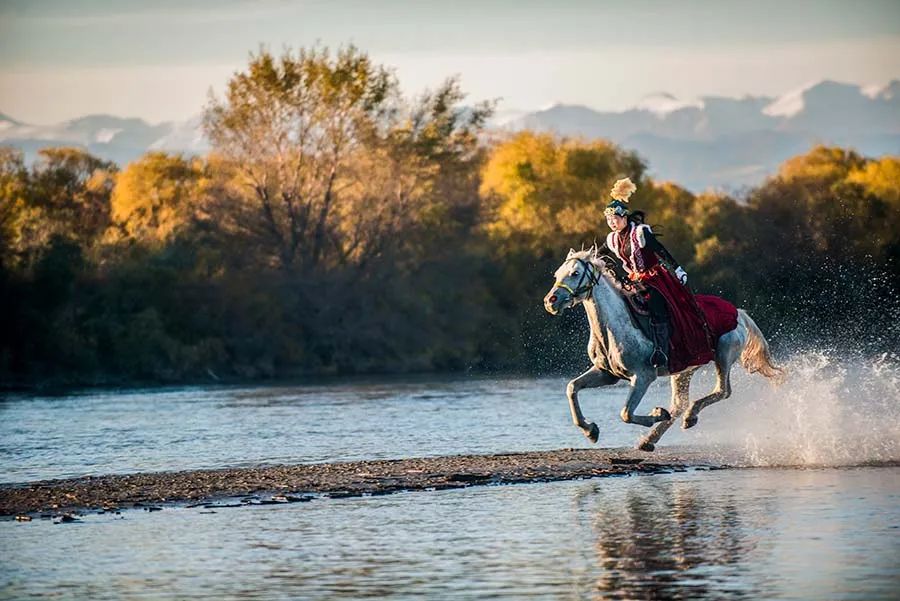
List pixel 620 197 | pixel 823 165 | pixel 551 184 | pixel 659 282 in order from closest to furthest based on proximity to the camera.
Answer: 1. pixel 659 282
2. pixel 620 197
3. pixel 551 184
4. pixel 823 165

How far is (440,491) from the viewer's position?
67.2 feet

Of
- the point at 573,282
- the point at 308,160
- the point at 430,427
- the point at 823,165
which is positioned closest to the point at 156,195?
the point at 308,160

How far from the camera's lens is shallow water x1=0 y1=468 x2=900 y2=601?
46.6 ft

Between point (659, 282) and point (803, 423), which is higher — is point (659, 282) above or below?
above

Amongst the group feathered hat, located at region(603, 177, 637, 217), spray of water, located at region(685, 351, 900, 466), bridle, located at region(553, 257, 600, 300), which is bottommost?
spray of water, located at region(685, 351, 900, 466)

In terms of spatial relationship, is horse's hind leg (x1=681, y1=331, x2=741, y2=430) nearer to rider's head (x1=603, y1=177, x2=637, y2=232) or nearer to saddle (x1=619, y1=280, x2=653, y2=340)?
saddle (x1=619, y1=280, x2=653, y2=340)

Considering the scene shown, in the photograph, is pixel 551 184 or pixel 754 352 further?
pixel 551 184

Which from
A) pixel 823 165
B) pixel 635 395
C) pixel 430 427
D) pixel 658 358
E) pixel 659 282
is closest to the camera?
pixel 635 395

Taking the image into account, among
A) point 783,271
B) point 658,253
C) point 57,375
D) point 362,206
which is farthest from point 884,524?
point 362,206

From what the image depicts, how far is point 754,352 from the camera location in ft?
80.2

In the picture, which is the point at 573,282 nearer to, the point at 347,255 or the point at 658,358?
the point at 658,358

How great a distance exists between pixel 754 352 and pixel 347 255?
45895 mm

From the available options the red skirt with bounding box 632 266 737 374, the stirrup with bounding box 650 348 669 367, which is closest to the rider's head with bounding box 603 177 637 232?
the red skirt with bounding box 632 266 737 374

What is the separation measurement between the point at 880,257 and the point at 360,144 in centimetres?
2099
